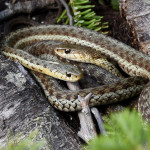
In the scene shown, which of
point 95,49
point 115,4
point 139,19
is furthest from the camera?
point 115,4

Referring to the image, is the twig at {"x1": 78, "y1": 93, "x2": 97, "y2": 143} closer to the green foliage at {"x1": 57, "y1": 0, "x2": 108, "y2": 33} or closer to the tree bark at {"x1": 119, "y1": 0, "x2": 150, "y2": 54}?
the tree bark at {"x1": 119, "y1": 0, "x2": 150, "y2": 54}

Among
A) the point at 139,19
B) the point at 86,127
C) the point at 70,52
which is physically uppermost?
the point at 139,19

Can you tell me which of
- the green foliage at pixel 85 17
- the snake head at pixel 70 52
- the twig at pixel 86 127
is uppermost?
the green foliage at pixel 85 17

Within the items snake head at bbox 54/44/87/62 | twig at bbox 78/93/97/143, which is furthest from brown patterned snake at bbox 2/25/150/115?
snake head at bbox 54/44/87/62

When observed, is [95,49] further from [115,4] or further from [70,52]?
[115,4]

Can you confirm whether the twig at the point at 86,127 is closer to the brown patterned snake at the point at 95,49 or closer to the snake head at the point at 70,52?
the brown patterned snake at the point at 95,49

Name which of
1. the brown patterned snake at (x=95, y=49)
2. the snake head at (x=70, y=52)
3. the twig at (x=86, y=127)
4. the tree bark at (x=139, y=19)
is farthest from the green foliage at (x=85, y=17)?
the twig at (x=86, y=127)

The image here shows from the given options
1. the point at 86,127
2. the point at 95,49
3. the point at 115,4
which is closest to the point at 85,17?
the point at 95,49

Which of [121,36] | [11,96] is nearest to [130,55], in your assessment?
[121,36]

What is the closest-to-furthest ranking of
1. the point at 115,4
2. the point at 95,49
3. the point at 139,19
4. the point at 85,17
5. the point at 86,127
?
the point at 86,127, the point at 139,19, the point at 95,49, the point at 85,17, the point at 115,4
